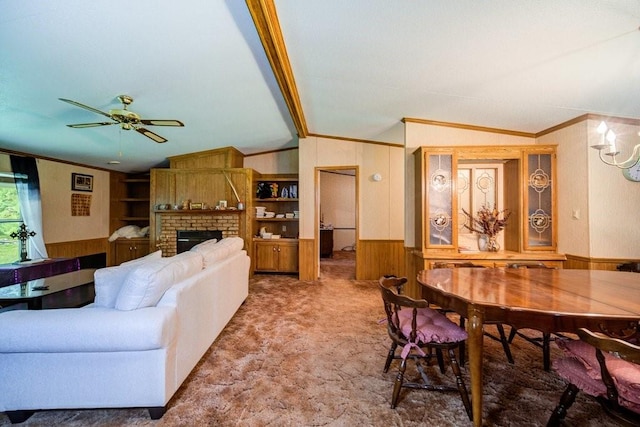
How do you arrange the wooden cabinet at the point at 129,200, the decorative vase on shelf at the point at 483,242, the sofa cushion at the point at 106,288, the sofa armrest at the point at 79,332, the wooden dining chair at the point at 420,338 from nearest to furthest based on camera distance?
1. the sofa armrest at the point at 79,332
2. the wooden dining chair at the point at 420,338
3. the sofa cushion at the point at 106,288
4. the decorative vase on shelf at the point at 483,242
5. the wooden cabinet at the point at 129,200

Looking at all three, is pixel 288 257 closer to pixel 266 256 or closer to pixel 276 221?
pixel 266 256

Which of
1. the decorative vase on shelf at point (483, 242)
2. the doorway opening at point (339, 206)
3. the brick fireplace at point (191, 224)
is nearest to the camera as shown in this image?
the decorative vase on shelf at point (483, 242)

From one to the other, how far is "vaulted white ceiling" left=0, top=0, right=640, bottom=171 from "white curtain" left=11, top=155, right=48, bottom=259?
48 centimetres

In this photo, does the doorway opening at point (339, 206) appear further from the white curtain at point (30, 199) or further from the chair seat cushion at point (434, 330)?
the chair seat cushion at point (434, 330)

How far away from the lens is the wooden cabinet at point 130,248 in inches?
229

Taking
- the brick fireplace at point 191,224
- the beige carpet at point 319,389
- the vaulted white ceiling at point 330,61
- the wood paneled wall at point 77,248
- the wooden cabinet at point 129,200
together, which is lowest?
the beige carpet at point 319,389

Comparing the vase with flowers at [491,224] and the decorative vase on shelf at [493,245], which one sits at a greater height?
the vase with flowers at [491,224]

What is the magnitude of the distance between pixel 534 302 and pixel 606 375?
1.37ft

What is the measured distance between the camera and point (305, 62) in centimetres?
262

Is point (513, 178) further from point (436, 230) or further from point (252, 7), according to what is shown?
point (252, 7)

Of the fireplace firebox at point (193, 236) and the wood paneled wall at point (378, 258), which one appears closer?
the wood paneled wall at point (378, 258)

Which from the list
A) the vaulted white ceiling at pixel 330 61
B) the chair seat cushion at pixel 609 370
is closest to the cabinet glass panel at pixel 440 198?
the vaulted white ceiling at pixel 330 61

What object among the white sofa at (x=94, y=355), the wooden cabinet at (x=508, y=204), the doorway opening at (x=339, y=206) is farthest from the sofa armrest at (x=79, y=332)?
the doorway opening at (x=339, y=206)

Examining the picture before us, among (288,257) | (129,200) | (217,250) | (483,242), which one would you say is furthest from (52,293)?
(483,242)
